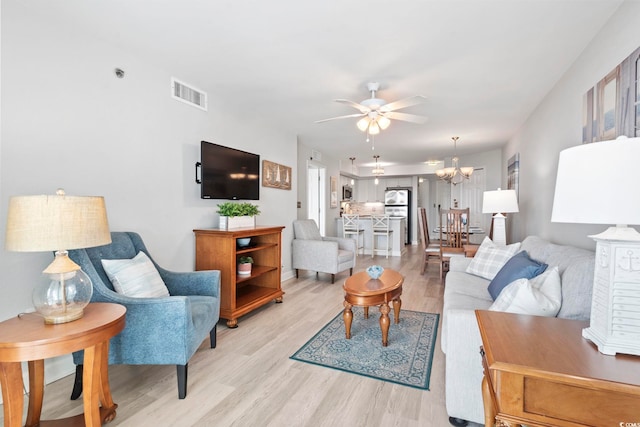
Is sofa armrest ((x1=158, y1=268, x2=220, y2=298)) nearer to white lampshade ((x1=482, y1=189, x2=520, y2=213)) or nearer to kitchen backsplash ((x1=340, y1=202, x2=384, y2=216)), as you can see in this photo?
white lampshade ((x1=482, y1=189, x2=520, y2=213))

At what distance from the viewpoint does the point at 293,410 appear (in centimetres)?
170

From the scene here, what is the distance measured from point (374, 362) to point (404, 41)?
2.45 meters

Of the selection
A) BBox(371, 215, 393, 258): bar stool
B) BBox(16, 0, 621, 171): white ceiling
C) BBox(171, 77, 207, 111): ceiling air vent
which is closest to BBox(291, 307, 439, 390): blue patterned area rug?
BBox(16, 0, 621, 171): white ceiling

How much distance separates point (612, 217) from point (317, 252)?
149 inches

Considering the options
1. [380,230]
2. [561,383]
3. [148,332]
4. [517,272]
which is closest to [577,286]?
[517,272]

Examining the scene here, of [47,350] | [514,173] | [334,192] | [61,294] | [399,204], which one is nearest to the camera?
[47,350]

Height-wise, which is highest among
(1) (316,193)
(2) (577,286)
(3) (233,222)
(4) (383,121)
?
(4) (383,121)

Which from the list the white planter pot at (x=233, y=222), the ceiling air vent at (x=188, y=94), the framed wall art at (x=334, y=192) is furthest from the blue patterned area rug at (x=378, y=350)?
the framed wall art at (x=334, y=192)

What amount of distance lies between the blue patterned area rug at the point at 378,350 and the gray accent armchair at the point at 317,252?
4.63ft

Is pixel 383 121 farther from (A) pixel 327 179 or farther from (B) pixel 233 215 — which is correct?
(A) pixel 327 179

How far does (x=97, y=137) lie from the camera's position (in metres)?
2.21

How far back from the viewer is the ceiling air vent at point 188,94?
282cm

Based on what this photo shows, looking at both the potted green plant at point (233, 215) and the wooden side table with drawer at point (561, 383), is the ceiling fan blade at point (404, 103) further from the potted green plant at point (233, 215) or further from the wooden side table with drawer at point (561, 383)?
the wooden side table with drawer at point (561, 383)

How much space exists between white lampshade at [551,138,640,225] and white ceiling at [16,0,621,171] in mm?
1410
